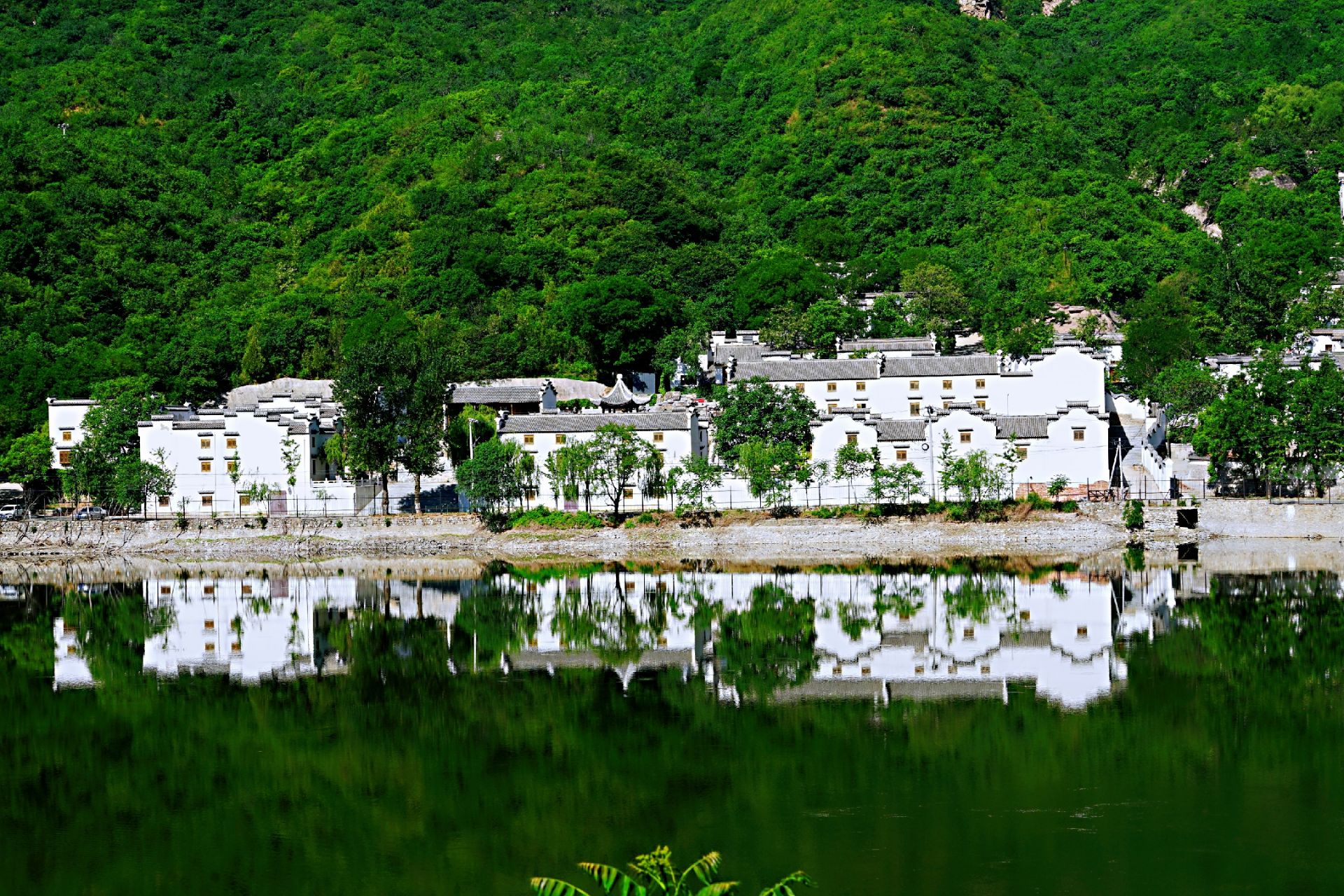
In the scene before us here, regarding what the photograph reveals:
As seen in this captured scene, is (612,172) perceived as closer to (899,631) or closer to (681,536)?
(681,536)

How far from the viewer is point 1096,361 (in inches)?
2539

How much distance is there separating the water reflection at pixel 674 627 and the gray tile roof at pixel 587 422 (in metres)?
12.2

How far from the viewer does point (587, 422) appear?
6084cm

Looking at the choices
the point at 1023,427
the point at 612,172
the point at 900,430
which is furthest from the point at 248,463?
the point at 612,172

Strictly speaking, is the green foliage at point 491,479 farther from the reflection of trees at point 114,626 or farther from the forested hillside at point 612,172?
the forested hillside at point 612,172

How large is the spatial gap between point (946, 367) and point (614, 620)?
31.6 m

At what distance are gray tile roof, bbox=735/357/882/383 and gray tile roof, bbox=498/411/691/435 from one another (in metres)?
5.93

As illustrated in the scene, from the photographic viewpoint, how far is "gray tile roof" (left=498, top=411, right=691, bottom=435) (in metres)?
60.5

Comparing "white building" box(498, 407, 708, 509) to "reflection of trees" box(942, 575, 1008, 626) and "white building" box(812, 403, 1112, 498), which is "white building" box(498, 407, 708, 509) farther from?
"reflection of trees" box(942, 575, 1008, 626)

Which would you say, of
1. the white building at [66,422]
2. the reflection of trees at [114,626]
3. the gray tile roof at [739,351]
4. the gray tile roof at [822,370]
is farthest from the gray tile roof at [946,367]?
the white building at [66,422]

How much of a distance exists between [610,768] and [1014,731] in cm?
641

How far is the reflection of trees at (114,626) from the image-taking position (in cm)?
3369

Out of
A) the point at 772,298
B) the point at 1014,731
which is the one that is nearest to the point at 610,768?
the point at 1014,731

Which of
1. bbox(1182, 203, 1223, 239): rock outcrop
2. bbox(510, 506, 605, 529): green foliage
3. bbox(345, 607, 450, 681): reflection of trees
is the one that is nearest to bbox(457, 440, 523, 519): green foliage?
bbox(510, 506, 605, 529): green foliage
